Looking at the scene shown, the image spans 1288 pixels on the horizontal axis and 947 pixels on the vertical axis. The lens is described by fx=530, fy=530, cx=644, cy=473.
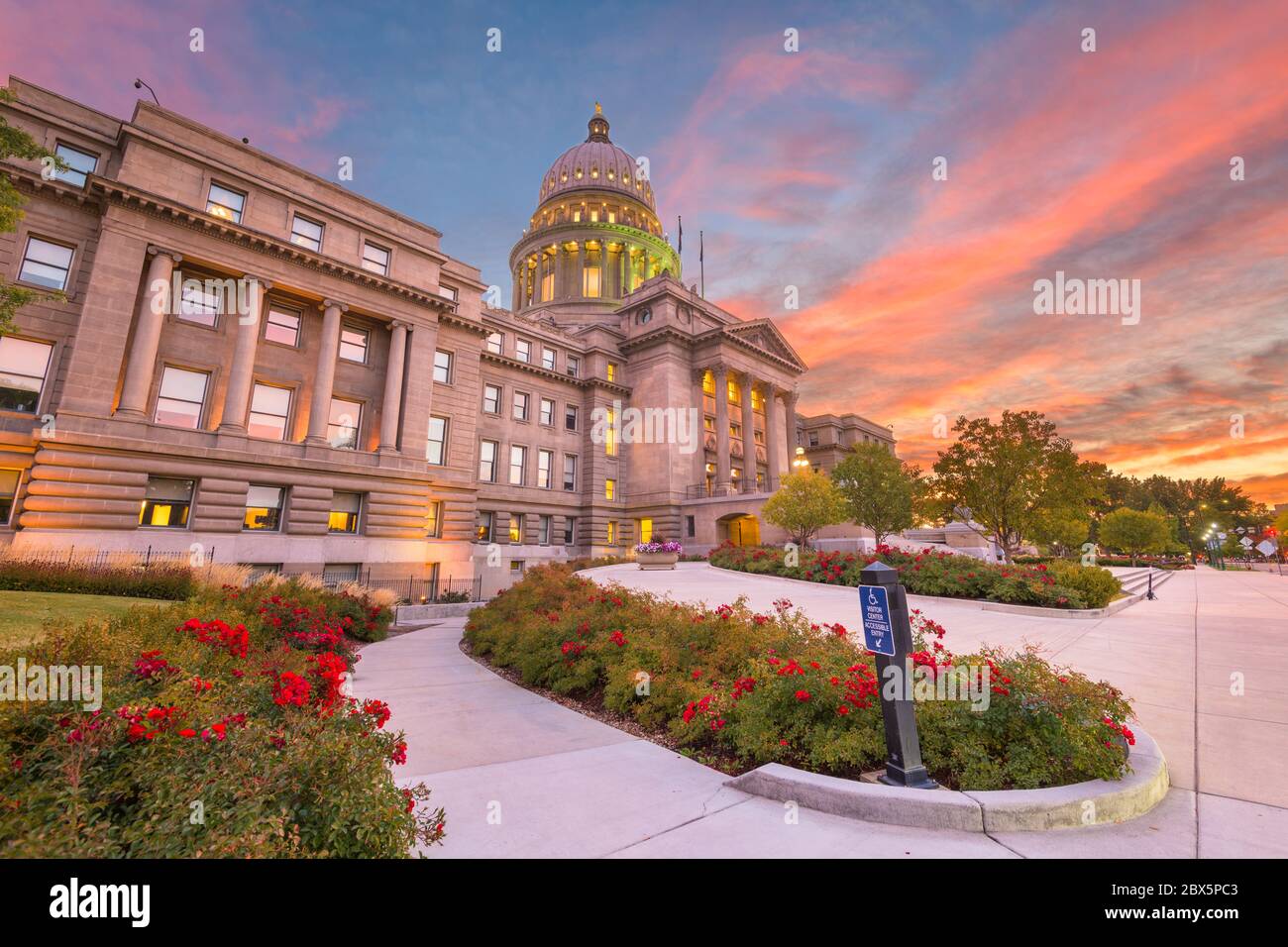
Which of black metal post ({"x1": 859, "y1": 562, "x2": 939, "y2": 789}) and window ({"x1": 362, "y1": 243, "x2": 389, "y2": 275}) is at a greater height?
window ({"x1": 362, "y1": 243, "x2": 389, "y2": 275})

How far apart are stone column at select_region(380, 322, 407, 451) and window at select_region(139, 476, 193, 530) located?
7614mm

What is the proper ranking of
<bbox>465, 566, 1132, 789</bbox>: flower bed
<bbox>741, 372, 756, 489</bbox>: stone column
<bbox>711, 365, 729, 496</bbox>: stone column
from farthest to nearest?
<bbox>741, 372, 756, 489</bbox>: stone column → <bbox>711, 365, 729, 496</bbox>: stone column → <bbox>465, 566, 1132, 789</bbox>: flower bed

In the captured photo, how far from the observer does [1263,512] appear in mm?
111875

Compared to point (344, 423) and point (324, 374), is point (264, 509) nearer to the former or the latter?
point (344, 423)

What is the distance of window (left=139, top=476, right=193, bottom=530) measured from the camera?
2030cm

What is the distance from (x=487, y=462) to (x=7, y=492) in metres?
22.7

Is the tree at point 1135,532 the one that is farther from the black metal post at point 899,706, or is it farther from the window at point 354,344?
the window at point 354,344

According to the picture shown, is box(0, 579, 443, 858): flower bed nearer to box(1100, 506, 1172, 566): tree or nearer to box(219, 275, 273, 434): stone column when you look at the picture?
box(219, 275, 273, 434): stone column

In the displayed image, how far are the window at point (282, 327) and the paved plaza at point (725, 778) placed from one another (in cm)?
2063

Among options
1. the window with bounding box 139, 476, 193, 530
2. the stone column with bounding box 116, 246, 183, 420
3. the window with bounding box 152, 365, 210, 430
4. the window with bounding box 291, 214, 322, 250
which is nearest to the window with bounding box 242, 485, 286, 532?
the window with bounding box 139, 476, 193, 530

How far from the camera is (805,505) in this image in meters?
30.7

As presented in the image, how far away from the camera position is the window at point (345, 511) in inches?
971
